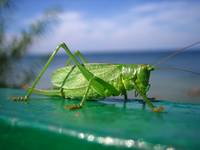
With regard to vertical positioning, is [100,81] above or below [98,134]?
above

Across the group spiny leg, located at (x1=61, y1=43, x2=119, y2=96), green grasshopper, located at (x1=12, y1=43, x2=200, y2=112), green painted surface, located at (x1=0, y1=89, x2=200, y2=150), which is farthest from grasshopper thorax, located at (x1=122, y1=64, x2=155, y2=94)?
green painted surface, located at (x1=0, y1=89, x2=200, y2=150)

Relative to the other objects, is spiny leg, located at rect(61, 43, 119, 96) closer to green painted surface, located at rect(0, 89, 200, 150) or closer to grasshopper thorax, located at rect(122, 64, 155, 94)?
grasshopper thorax, located at rect(122, 64, 155, 94)

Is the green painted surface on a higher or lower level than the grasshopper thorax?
lower

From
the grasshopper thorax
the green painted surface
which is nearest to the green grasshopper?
the grasshopper thorax

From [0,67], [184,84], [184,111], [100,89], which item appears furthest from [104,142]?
[184,84]

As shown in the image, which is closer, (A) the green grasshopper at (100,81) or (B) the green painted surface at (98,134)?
(B) the green painted surface at (98,134)

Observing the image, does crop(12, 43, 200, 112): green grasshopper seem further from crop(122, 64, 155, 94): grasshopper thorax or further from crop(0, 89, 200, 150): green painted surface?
crop(0, 89, 200, 150): green painted surface

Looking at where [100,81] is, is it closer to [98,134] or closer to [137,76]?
[137,76]

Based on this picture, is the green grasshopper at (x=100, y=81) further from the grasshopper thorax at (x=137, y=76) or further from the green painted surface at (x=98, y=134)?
the green painted surface at (x=98, y=134)

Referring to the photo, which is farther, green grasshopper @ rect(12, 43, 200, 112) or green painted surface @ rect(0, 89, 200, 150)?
green grasshopper @ rect(12, 43, 200, 112)

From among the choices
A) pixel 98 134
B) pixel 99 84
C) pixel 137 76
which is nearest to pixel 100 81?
pixel 99 84

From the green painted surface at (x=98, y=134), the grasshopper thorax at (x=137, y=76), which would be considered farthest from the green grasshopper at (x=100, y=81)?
the green painted surface at (x=98, y=134)
